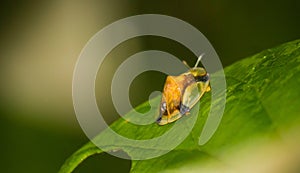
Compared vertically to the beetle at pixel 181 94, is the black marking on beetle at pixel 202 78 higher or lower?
higher

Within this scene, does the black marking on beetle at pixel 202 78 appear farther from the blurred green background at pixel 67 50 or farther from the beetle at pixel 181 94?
the blurred green background at pixel 67 50

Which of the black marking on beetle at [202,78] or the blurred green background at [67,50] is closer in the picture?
the black marking on beetle at [202,78]

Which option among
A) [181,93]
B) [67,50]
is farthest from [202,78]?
[67,50]

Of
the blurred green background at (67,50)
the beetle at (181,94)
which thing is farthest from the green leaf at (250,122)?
the blurred green background at (67,50)

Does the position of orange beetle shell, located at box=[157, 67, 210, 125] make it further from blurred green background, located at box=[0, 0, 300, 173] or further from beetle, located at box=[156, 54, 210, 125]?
blurred green background, located at box=[0, 0, 300, 173]
